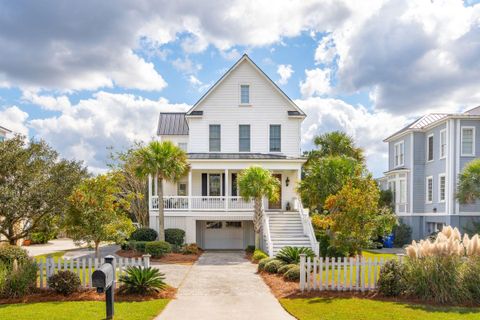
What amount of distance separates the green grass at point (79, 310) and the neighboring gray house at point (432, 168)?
2263 centimetres

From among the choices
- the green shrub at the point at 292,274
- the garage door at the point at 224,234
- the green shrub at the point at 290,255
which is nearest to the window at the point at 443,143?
the garage door at the point at 224,234

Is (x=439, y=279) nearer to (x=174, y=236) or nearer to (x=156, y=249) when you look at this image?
(x=156, y=249)

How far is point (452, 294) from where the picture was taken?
11266mm

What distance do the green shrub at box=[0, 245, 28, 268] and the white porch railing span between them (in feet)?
43.7

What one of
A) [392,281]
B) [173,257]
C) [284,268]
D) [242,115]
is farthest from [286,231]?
[392,281]

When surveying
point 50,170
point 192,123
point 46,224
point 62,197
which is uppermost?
point 192,123

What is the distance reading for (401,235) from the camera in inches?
1210

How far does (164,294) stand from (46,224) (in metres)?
6.81

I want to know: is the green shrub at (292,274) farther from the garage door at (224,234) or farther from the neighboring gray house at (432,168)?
the neighboring gray house at (432,168)

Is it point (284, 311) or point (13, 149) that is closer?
point (284, 311)

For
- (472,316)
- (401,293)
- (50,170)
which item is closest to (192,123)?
(50,170)

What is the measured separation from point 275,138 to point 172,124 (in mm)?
10388

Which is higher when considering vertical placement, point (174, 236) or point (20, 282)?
point (20, 282)

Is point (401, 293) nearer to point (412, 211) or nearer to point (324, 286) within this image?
point (324, 286)
